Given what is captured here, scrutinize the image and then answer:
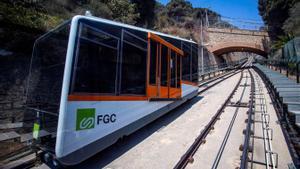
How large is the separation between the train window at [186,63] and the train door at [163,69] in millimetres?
602

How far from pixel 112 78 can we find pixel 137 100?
116 cm

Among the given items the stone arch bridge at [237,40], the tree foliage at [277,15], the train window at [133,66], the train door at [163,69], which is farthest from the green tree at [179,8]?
the train window at [133,66]

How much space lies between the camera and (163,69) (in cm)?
683

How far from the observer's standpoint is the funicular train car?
3.58 meters

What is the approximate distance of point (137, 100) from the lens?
5.37m

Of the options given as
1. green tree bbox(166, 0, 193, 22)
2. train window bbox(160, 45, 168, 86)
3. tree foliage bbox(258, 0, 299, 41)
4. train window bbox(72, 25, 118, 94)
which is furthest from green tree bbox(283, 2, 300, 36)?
green tree bbox(166, 0, 193, 22)

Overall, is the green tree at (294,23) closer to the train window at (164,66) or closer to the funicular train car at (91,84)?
the train window at (164,66)

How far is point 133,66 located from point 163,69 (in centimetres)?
182

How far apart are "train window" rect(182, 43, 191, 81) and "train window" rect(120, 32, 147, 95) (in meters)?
3.62

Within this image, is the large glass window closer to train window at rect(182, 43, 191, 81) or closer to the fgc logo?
train window at rect(182, 43, 191, 81)

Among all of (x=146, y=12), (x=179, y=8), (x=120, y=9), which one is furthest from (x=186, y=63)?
(x=179, y=8)

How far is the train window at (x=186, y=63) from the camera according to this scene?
8.95 metres

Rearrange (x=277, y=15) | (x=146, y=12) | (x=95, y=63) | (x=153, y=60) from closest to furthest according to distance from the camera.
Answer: (x=95, y=63) → (x=153, y=60) → (x=146, y=12) → (x=277, y=15)

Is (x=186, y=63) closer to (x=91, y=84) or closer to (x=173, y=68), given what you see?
(x=173, y=68)
